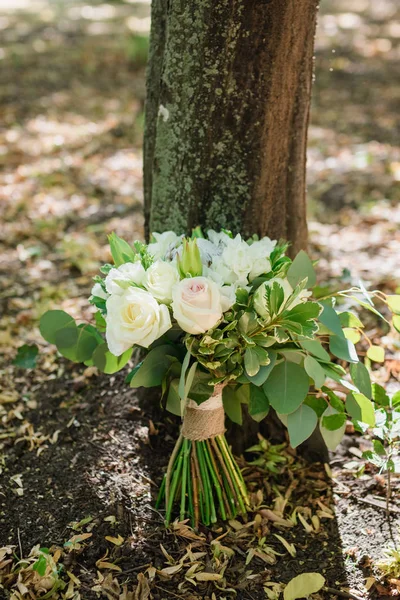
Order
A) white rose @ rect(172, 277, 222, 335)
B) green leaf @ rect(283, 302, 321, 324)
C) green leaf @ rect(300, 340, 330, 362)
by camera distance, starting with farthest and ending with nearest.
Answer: green leaf @ rect(300, 340, 330, 362)
green leaf @ rect(283, 302, 321, 324)
white rose @ rect(172, 277, 222, 335)

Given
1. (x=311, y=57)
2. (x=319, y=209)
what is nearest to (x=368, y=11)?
(x=319, y=209)

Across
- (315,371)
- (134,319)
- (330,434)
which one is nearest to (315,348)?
(315,371)

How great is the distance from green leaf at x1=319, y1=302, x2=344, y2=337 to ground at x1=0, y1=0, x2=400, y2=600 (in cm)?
57

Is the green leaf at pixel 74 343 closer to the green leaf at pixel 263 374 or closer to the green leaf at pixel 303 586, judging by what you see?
the green leaf at pixel 263 374

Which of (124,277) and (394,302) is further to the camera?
(394,302)

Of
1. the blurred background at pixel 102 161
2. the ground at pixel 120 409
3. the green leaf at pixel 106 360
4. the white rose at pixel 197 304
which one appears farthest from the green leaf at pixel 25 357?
the white rose at pixel 197 304

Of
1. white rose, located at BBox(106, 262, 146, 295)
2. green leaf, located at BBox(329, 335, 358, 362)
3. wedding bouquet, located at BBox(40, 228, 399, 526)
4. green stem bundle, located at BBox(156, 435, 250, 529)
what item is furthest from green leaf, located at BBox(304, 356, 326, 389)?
white rose, located at BBox(106, 262, 146, 295)

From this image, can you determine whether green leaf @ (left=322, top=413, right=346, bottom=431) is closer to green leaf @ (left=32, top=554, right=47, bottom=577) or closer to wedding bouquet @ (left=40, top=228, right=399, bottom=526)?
wedding bouquet @ (left=40, top=228, right=399, bottom=526)

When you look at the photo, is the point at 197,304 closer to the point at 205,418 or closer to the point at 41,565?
the point at 205,418

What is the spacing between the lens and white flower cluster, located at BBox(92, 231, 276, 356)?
1614mm

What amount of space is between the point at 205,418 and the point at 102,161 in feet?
12.0

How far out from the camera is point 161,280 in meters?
1.70

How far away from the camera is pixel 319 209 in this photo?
14.1 feet

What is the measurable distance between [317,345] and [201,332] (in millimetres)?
389
